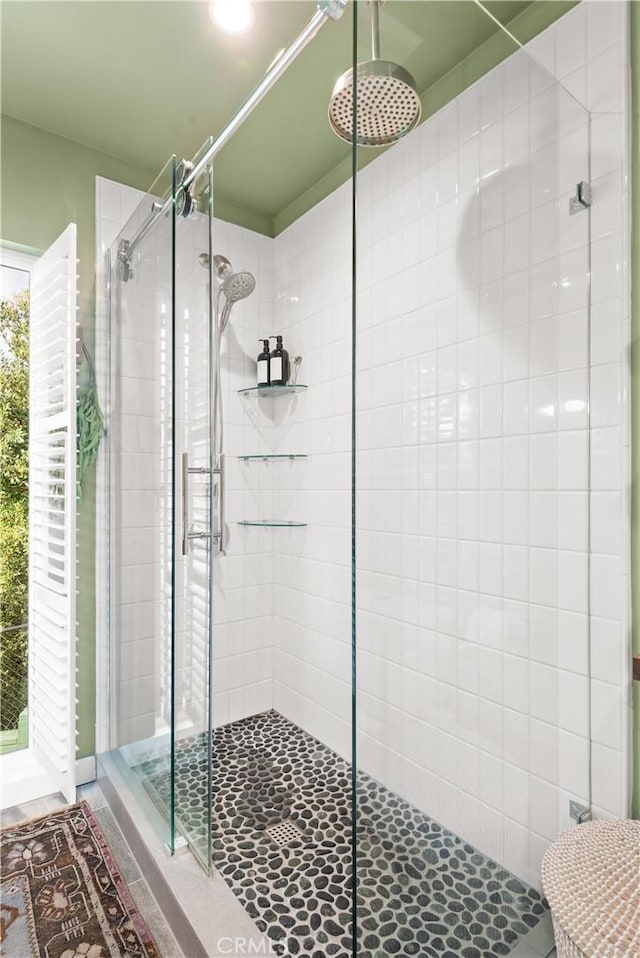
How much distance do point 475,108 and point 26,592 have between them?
2096 millimetres

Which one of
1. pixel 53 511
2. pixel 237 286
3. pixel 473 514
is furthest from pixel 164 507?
pixel 237 286

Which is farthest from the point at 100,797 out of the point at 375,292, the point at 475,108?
the point at 475,108

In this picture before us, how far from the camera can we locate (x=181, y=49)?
1575 millimetres

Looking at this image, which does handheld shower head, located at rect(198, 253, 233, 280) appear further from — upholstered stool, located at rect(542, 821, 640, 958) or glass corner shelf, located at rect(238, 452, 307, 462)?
upholstered stool, located at rect(542, 821, 640, 958)

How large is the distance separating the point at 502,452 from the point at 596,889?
2.75ft

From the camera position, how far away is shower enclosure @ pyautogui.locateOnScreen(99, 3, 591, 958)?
102 cm

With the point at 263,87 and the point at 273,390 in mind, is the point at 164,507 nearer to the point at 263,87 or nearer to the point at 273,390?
the point at 273,390

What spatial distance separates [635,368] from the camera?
1.18 metres

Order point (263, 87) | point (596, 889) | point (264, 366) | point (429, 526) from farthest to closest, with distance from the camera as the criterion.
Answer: point (264, 366)
point (263, 87)
point (429, 526)
point (596, 889)

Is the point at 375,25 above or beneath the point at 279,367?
above

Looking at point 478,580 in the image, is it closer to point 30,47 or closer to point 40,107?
point 30,47

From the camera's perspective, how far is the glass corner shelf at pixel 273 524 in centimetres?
232

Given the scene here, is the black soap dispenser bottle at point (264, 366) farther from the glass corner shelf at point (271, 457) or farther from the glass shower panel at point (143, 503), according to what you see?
the glass shower panel at point (143, 503)

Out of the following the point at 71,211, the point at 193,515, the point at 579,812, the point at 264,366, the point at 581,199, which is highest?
the point at 71,211
